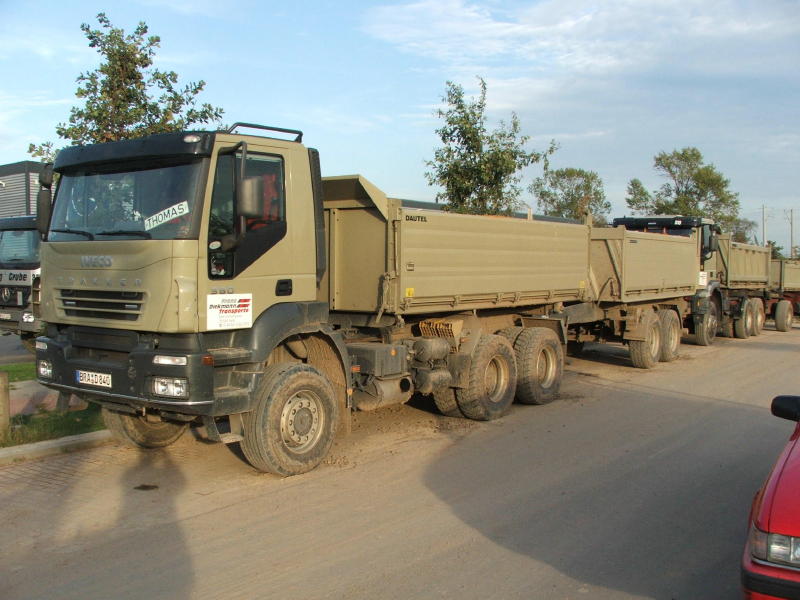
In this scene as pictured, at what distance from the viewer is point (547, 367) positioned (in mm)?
10531

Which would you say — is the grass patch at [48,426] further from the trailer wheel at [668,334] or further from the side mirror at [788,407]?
the trailer wheel at [668,334]

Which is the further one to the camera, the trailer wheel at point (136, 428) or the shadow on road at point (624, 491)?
the trailer wheel at point (136, 428)

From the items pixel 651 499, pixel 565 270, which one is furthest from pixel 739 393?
pixel 651 499

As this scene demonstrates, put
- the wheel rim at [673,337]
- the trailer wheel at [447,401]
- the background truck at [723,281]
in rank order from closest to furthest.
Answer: the trailer wheel at [447,401]
the wheel rim at [673,337]
the background truck at [723,281]

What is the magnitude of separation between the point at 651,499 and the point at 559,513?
90 centimetres

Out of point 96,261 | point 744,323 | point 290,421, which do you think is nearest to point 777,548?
point 290,421

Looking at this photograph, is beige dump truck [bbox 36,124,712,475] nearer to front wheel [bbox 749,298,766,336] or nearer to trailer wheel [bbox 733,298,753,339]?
trailer wheel [bbox 733,298,753,339]

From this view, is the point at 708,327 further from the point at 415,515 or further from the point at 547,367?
the point at 415,515

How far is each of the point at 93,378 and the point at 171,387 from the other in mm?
890

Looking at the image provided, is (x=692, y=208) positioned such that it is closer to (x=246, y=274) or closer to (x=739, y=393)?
(x=739, y=393)

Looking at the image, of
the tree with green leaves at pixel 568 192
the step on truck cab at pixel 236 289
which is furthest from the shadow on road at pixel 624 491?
the tree with green leaves at pixel 568 192

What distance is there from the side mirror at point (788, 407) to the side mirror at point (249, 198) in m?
4.02

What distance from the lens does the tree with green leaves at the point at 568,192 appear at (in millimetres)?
40656

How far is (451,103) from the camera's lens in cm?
1370
